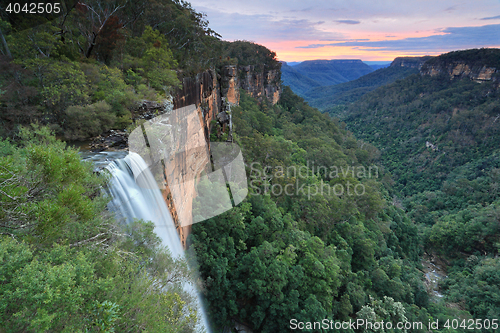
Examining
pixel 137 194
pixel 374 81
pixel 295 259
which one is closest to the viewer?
pixel 137 194

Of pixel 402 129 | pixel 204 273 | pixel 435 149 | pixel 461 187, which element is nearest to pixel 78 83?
pixel 204 273

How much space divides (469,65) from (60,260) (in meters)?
136

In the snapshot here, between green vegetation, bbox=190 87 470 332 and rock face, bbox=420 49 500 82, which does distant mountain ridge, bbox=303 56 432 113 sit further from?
green vegetation, bbox=190 87 470 332

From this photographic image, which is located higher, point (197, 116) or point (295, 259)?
point (197, 116)

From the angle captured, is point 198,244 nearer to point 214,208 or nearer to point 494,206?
point 214,208

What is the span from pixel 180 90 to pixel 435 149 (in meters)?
78.8

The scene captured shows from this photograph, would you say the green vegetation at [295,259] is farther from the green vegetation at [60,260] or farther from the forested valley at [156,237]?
the green vegetation at [60,260]

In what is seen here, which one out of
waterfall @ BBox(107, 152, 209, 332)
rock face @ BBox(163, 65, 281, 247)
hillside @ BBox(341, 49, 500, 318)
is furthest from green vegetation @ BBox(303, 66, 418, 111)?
waterfall @ BBox(107, 152, 209, 332)

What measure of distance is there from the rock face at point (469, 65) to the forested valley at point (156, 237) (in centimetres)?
6739

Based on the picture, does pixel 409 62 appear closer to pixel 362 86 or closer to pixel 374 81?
pixel 374 81

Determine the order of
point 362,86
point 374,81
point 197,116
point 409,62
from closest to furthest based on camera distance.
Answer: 1. point 197,116
2. point 409,62
3. point 374,81
4. point 362,86

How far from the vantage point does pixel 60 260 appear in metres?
4.50

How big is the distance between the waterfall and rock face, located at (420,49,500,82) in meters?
118

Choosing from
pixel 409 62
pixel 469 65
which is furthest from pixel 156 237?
pixel 409 62
